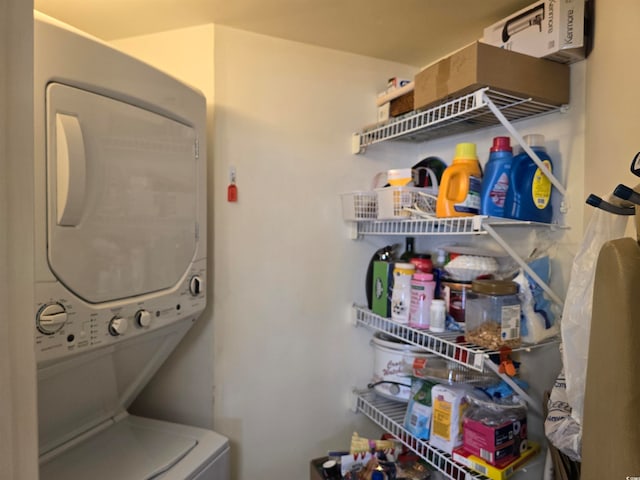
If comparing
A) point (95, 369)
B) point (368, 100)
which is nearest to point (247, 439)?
point (95, 369)

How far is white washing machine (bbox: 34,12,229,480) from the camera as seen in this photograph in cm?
89

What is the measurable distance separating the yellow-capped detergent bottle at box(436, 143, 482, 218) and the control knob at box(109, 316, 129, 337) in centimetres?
98

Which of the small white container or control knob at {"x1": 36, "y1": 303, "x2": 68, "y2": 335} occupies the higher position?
control knob at {"x1": 36, "y1": 303, "x2": 68, "y2": 335}

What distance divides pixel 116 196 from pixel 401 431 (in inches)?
47.7

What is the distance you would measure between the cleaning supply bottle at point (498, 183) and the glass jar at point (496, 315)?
0.22 meters

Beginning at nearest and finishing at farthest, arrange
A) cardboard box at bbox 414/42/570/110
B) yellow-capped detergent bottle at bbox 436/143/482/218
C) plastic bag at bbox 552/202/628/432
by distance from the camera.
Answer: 1. plastic bag at bbox 552/202/628/432
2. cardboard box at bbox 414/42/570/110
3. yellow-capped detergent bottle at bbox 436/143/482/218

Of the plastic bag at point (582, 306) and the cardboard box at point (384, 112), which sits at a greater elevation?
the cardboard box at point (384, 112)

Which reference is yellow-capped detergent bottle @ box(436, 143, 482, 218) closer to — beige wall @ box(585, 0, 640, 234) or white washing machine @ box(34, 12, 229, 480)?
beige wall @ box(585, 0, 640, 234)

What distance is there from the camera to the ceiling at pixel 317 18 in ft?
4.28

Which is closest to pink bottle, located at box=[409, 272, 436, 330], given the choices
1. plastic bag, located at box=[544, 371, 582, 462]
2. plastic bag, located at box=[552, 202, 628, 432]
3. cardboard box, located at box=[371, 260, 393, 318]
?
cardboard box, located at box=[371, 260, 393, 318]

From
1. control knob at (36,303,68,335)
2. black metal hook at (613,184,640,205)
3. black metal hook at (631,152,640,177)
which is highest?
black metal hook at (631,152,640,177)

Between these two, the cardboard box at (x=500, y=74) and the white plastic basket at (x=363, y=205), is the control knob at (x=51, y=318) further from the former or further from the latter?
the cardboard box at (x=500, y=74)

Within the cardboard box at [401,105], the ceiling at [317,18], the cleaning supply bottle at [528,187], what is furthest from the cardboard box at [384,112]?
the cleaning supply bottle at [528,187]

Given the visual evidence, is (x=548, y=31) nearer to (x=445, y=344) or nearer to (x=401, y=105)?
(x=401, y=105)
